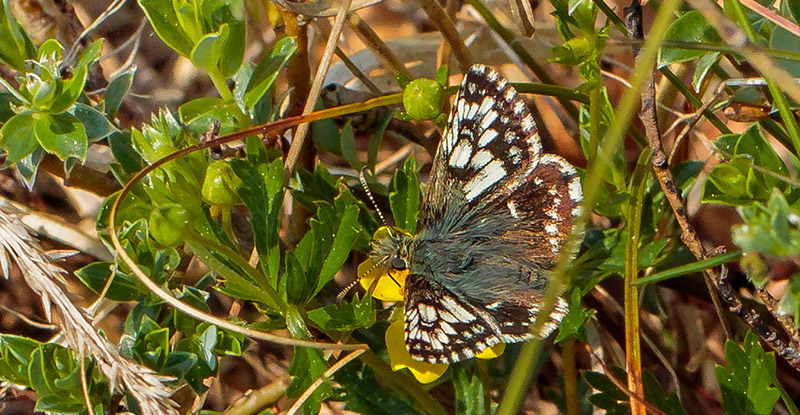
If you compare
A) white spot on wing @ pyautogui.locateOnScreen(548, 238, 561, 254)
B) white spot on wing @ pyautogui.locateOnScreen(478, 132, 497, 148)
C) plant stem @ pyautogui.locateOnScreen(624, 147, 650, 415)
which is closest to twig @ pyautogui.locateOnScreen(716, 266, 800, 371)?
plant stem @ pyautogui.locateOnScreen(624, 147, 650, 415)

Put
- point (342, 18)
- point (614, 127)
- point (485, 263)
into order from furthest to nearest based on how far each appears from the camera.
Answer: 1. point (342, 18)
2. point (485, 263)
3. point (614, 127)

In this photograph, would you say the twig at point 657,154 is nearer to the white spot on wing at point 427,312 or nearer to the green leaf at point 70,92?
the white spot on wing at point 427,312

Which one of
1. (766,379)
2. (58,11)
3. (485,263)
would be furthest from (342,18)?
(766,379)

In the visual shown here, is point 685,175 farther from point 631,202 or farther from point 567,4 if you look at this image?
point 567,4

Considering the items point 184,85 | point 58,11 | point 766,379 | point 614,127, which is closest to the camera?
point 614,127

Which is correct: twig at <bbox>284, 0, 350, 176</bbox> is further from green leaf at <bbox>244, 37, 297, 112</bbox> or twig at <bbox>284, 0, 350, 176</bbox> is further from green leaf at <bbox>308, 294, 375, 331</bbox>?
green leaf at <bbox>308, 294, 375, 331</bbox>

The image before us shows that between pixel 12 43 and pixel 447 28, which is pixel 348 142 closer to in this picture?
pixel 447 28
